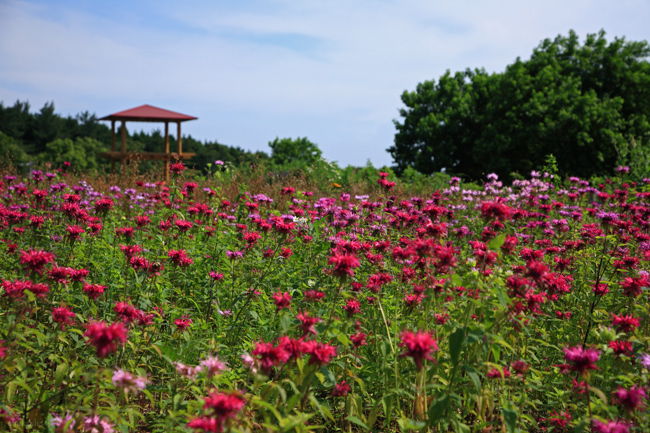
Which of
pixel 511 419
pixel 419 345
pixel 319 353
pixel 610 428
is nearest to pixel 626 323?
pixel 610 428

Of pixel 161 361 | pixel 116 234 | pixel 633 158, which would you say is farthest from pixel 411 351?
pixel 633 158

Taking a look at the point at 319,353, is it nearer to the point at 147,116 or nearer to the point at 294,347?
the point at 294,347

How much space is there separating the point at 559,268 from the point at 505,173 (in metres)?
24.2

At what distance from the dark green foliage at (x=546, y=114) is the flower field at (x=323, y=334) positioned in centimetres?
2131

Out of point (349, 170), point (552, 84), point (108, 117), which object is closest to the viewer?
point (349, 170)

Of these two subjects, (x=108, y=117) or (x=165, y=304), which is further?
(x=108, y=117)

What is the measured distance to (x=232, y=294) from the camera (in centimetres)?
363

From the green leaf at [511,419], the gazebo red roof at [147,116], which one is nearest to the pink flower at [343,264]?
the green leaf at [511,419]

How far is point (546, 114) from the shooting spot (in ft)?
82.7

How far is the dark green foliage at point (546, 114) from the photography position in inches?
965

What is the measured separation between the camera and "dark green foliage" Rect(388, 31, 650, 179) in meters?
24.5

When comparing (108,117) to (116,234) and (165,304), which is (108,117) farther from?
(165,304)

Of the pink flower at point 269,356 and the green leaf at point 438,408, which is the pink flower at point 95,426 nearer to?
the pink flower at point 269,356

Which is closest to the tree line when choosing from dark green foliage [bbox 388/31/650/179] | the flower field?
dark green foliage [bbox 388/31/650/179]
